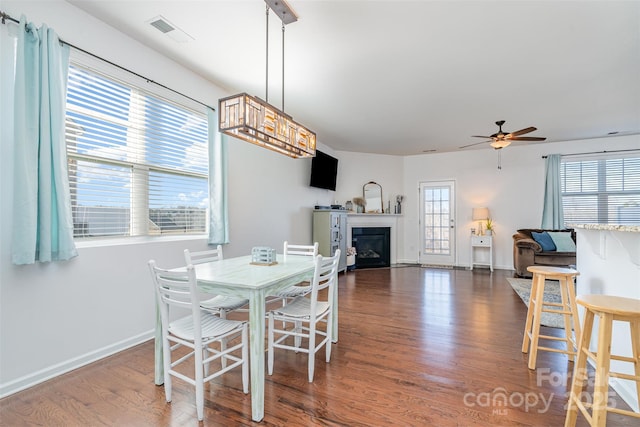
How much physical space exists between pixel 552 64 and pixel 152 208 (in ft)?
14.0

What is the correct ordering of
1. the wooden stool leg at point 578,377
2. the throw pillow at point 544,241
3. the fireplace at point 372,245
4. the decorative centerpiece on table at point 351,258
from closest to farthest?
the wooden stool leg at point 578,377
the throw pillow at point 544,241
the decorative centerpiece on table at point 351,258
the fireplace at point 372,245

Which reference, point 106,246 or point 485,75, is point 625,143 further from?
point 106,246

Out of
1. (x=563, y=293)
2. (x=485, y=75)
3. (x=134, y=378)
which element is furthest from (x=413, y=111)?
(x=134, y=378)

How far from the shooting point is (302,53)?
9.19ft

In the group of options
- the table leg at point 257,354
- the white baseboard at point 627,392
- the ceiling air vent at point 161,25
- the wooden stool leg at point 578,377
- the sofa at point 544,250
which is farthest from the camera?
the sofa at point 544,250

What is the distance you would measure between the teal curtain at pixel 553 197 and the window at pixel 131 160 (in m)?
6.48

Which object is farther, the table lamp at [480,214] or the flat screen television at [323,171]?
the table lamp at [480,214]

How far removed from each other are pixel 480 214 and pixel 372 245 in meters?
2.44

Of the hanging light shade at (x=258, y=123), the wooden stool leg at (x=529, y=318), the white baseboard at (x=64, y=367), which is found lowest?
the white baseboard at (x=64, y=367)

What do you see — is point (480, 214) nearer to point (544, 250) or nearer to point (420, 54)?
point (544, 250)

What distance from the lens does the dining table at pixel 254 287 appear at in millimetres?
1667

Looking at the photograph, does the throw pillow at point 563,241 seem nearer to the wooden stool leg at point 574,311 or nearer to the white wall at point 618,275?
the white wall at point 618,275

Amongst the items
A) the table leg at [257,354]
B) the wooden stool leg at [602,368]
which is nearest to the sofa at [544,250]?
the wooden stool leg at [602,368]

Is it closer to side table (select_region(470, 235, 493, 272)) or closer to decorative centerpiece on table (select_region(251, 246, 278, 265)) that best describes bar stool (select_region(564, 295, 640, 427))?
decorative centerpiece on table (select_region(251, 246, 278, 265))
